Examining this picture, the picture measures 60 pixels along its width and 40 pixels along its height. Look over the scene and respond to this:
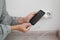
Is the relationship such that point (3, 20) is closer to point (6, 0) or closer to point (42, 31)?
point (6, 0)

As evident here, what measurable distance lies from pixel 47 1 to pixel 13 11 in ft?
0.95

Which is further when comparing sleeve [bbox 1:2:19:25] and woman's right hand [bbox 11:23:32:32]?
sleeve [bbox 1:2:19:25]

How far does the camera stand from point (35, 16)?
3.42 feet

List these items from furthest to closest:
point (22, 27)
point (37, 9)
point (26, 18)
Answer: point (37, 9) < point (26, 18) < point (22, 27)

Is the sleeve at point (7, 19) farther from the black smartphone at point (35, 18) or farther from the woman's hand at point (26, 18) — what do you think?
the black smartphone at point (35, 18)

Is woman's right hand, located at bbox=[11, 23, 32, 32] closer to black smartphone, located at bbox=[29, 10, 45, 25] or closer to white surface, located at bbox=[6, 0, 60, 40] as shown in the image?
black smartphone, located at bbox=[29, 10, 45, 25]

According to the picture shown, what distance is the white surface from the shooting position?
3.89 ft

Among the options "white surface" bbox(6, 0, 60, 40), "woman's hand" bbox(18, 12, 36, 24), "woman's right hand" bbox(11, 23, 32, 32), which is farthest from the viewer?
"white surface" bbox(6, 0, 60, 40)

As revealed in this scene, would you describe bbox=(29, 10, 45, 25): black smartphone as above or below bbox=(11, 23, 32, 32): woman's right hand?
above

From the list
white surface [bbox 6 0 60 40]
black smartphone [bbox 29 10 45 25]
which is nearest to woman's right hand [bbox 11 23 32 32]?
black smartphone [bbox 29 10 45 25]

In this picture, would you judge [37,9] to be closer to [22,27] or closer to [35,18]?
[35,18]

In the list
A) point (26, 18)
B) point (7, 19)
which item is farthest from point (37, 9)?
point (7, 19)

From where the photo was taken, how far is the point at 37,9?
1.20 m

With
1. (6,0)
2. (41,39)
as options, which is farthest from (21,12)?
(41,39)
